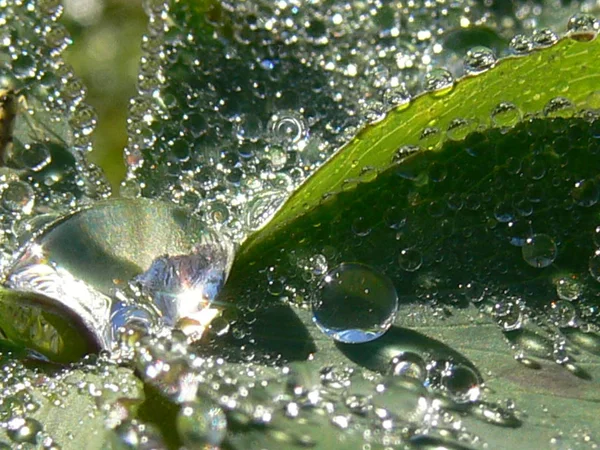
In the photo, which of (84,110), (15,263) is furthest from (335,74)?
(15,263)

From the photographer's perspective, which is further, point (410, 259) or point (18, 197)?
point (18, 197)

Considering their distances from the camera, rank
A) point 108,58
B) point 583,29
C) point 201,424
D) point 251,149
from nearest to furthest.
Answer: point 201,424, point 583,29, point 251,149, point 108,58

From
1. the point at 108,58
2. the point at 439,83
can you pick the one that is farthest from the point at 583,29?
the point at 108,58

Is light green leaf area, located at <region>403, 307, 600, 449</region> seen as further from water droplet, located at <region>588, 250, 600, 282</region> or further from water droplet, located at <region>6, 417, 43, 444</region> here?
water droplet, located at <region>6, 417, 43, 444</region>

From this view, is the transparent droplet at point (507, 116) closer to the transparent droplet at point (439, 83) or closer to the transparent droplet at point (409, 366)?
the transparent droplet at point (439, 83)

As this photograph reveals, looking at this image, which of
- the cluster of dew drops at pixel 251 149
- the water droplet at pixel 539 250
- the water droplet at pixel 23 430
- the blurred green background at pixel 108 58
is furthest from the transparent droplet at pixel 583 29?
the blurred green background at pixel 108 58

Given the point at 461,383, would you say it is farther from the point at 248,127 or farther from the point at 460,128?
the point at 248,127

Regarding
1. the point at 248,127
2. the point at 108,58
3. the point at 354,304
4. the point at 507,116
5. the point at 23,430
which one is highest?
the point at 108,58
